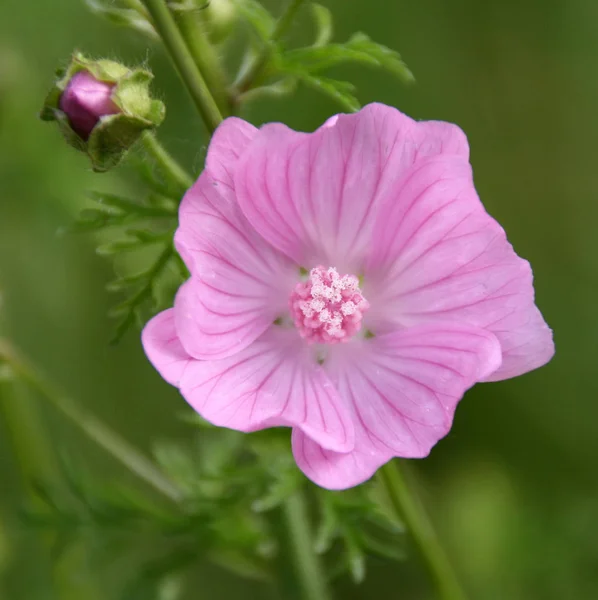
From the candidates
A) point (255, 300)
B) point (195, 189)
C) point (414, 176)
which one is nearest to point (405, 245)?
point (414, 176)

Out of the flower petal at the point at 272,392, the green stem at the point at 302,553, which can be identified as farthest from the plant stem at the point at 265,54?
the green stem at the point at 302,553

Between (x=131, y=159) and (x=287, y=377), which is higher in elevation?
(x=131, y=159)

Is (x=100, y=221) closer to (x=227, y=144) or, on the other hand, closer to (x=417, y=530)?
(x=227, y=144)

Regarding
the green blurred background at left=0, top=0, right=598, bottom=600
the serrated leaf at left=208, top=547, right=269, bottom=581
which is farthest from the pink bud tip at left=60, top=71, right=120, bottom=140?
the green blurred background at left=0, top=0, right=598, bottom=600

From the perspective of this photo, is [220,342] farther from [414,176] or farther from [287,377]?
[414,176]

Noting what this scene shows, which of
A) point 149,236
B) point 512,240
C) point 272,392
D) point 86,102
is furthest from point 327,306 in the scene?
point 512,240

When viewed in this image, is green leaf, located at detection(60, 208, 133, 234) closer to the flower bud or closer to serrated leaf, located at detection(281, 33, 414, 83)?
the flower bud
